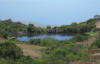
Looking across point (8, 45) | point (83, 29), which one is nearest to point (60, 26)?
point (83, 29)

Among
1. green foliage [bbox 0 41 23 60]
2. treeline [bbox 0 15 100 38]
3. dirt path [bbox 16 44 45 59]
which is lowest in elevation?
dirt path [bbox 16 44 45 59]

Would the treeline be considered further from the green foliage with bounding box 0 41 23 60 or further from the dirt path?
the green foliage with bounding box 0 41 23 60

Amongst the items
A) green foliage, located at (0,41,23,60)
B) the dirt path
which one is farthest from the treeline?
green foliage, located at (0,41,23,60)

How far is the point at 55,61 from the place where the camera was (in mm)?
12281

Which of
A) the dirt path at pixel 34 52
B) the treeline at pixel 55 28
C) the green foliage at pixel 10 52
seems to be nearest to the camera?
the green foliage at pixel 10 52

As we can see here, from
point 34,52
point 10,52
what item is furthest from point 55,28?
point 10,52

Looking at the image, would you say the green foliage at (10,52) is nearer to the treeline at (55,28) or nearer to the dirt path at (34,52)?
the dirt path at (34,52)

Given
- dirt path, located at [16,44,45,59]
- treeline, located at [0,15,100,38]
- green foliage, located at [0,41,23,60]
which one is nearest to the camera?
green foliage, located at [0,41,23,60]

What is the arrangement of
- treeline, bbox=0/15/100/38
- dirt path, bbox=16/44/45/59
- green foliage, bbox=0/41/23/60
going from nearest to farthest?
green foliage, bbox=0/41/23/60, dirt path, bbox=16/44/45/59, treeline, bbox=0/15/100/38

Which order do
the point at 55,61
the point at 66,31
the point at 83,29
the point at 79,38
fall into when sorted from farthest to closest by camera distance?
the point at 66,31 < the point at 83,29 < the point at 79,38 < the point at 55,61

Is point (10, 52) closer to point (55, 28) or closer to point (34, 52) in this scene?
point (34, 52)

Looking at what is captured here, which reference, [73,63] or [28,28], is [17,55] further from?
[28,28]

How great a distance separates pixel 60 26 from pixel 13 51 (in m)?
59.1

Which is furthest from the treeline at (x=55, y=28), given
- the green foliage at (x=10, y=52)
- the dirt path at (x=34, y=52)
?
the green foliage at (x=10, y=52)
